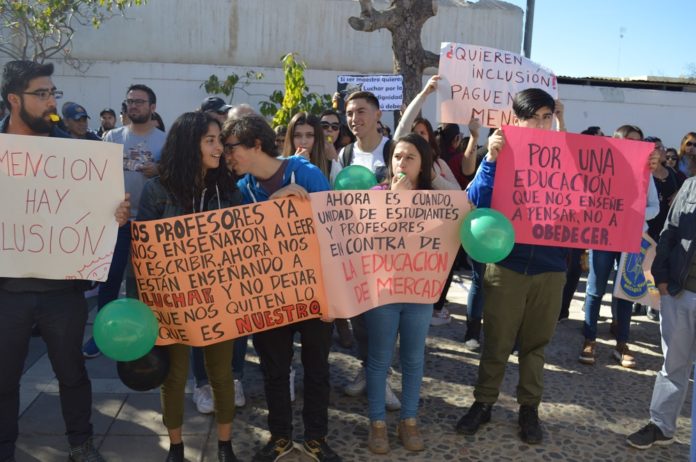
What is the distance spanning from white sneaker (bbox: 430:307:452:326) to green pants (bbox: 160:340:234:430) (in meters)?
2.91

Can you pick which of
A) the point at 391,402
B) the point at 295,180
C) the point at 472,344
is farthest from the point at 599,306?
the point at 295,180

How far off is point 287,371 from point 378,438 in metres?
0.68

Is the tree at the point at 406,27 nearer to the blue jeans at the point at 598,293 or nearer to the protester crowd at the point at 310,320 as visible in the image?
the blue jeans at the point at 598,293

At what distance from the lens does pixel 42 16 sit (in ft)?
41.0

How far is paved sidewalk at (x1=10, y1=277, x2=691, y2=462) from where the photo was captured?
3389mm

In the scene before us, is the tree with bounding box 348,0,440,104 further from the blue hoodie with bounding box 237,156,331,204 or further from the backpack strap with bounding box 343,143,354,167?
the blue hoodie with bounding box 237,156,331,204

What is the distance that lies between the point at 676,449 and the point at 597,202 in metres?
1.57

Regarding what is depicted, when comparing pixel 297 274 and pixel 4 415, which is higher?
pixel 297 274

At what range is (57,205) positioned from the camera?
9.34ft

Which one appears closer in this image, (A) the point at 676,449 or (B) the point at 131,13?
(A) the point at 676,449

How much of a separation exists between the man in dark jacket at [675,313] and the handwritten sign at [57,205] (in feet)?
9.89

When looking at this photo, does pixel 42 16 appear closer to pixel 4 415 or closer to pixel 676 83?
pixel 4 415

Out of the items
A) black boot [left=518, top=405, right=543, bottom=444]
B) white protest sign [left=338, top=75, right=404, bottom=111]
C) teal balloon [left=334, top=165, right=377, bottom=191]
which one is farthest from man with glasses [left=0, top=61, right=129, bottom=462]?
white protest sign [left=338, top=75, right=404, bottom=111]

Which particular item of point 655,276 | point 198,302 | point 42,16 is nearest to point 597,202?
point 655,276
